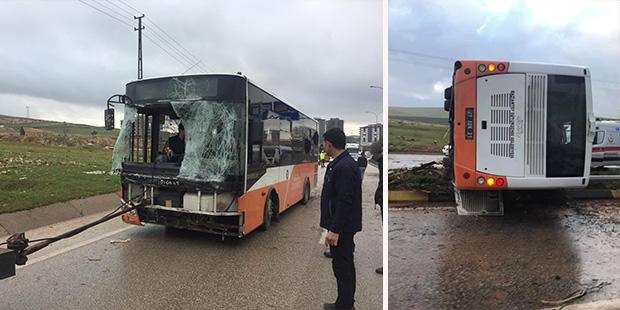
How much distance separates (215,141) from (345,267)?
2.11 m

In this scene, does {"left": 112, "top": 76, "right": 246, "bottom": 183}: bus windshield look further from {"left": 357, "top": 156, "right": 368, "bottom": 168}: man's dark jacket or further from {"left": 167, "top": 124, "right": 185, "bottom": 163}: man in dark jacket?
{"left": 357, "top": 156, "right": 368, "bottom": 168}: man's dark jacket

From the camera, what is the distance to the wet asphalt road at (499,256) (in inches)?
118

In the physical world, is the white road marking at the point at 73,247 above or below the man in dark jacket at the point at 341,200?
below

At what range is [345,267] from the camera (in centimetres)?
280

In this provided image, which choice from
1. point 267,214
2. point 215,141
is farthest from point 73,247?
point 267,214

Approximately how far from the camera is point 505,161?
13.8 ft

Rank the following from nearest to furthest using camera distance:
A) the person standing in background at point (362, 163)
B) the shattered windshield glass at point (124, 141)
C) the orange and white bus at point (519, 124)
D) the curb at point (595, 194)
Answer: the person standing in background at point (362, 163), the orange and white bus at point (519, 124), the shattered windshield glass at point (124, 141), the curb at point (595, 194)

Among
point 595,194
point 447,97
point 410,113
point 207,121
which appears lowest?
point 595,194

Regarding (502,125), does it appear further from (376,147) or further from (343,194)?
(376,147)

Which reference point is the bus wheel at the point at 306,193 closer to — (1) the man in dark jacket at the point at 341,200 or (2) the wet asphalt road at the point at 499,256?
(2) the wet asphalt road at the point at 499,256

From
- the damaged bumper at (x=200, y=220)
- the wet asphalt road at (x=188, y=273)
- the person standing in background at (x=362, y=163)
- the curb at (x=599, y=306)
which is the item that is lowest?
the wet asphalt road at (x=188, y=273)

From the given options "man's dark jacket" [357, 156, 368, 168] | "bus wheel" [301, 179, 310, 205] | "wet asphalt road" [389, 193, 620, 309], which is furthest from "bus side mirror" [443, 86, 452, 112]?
"bus wheel" [301, 179, 310, 205]

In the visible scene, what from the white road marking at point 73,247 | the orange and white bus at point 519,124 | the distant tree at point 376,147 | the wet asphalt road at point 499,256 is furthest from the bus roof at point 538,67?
the white road marking at point 73,247

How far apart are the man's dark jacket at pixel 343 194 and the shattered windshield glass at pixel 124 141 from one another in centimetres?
309
